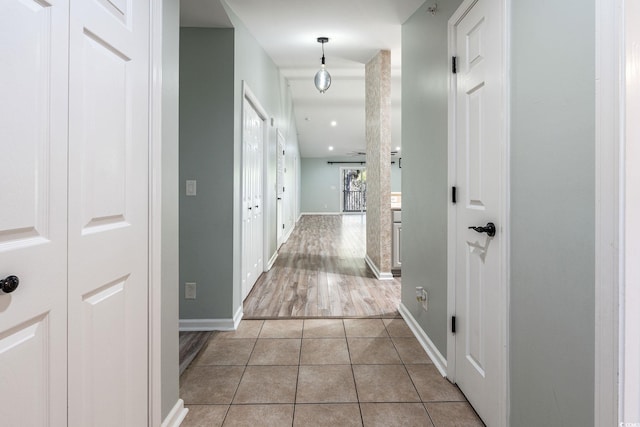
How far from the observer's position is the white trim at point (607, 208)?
89 cm

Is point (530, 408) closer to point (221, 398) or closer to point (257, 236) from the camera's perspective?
point (221, 398)

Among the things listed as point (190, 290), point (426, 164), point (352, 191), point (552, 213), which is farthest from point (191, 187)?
point (352, 191)

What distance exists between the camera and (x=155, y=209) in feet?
4.73

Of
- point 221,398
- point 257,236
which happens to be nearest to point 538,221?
point 221,398

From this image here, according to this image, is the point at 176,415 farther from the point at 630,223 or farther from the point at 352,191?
the point at 352,191

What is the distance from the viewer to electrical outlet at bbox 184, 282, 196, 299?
292 cm

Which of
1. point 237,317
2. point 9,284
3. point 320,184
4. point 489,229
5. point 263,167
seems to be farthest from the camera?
point 320,184

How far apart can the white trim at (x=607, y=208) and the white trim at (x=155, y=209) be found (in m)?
1.44

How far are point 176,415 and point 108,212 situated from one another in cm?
109

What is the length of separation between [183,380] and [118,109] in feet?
Answer: 5.19

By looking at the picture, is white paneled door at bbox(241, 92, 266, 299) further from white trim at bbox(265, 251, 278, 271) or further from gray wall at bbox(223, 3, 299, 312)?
white trim at bbox(265, 251, 278, 271)

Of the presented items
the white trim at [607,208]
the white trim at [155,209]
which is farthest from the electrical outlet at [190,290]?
the white trim at [607,208]

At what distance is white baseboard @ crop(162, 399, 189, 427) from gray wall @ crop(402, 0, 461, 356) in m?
1.46

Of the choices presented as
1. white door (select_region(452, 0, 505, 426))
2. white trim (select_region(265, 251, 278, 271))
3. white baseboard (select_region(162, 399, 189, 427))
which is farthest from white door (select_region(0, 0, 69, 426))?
white trim (select_region(265, 251, 278, 271))
